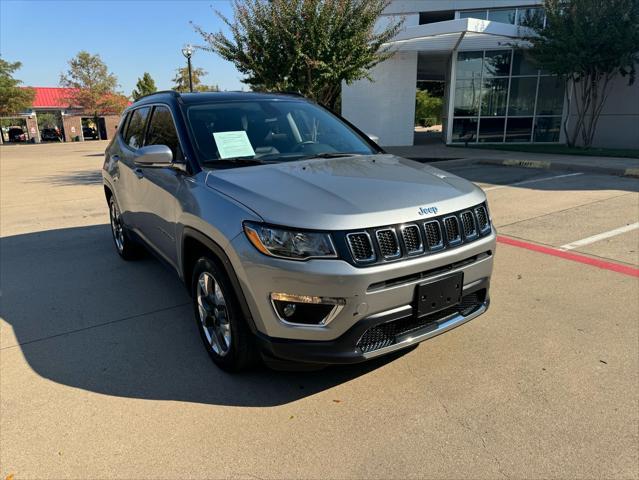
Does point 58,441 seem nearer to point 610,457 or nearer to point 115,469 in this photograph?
point 115,469

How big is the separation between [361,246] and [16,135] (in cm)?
5977

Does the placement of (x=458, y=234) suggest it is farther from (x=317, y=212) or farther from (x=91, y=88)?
(x=91, y=88)

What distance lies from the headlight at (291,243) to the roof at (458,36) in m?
15.6

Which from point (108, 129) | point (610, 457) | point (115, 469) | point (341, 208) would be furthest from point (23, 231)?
point (108, 129)

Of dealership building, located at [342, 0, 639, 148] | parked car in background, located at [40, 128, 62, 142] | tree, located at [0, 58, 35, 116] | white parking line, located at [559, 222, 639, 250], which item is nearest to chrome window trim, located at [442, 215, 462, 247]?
white parking line, located at [559, 222, 639, 250]

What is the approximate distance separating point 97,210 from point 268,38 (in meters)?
6.02

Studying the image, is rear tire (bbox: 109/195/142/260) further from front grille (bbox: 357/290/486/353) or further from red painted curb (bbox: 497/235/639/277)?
red painted curb (bbox: 497/235/639/277)

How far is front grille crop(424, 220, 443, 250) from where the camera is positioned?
103 inches

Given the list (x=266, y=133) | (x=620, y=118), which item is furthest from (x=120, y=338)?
(x=620, y=118)

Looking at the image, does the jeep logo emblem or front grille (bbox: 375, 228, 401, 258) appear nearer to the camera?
front grille (bbox: 375, 228, 401, 258)

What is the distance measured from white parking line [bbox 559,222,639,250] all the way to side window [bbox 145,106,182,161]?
456 centimetres

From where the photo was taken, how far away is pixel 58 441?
2535 millimetres

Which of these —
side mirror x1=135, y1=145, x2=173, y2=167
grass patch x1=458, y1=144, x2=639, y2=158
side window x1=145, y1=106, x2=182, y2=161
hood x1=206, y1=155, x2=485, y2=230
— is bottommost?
grass patch x1=458, y1=144, x2=639, y2=158

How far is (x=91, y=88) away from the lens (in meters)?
49.8
